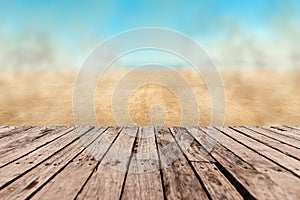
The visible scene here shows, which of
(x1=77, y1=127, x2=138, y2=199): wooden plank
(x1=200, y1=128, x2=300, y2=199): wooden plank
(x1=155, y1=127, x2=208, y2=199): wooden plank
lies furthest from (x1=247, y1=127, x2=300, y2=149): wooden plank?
(x1=77, y1=127, x2=138, y2=199): wooden plank

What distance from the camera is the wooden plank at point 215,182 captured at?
190cm

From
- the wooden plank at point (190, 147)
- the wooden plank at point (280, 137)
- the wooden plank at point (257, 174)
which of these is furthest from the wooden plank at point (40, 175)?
the wooden plank at point (280, 137)

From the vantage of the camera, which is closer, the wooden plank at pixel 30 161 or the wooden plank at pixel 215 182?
the wooden plank at pixel 215 182

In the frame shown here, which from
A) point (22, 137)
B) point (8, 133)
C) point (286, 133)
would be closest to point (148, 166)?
point (22, 137)

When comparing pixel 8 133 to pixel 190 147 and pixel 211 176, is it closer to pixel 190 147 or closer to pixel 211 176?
pixel 190 147

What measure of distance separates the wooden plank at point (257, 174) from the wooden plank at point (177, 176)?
1.18ft

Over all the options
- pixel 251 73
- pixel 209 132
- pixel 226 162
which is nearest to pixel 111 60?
pixel 209 132

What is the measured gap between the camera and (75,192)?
6.34 ft

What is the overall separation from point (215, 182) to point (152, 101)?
2449 centimetres

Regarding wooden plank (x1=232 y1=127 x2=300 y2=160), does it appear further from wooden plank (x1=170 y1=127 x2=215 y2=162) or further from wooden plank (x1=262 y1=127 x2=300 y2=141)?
wooden plank (x1=170 y1=127 x2=215 y2=162)

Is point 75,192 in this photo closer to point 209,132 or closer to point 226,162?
point 226,162

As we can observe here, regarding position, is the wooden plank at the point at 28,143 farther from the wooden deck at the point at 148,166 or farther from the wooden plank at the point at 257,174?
the wooden plank at the point at 257,174

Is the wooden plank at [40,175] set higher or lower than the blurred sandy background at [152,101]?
lower

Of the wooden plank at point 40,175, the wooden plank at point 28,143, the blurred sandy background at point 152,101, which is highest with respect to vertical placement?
the blurred sandy background at point 152,101
